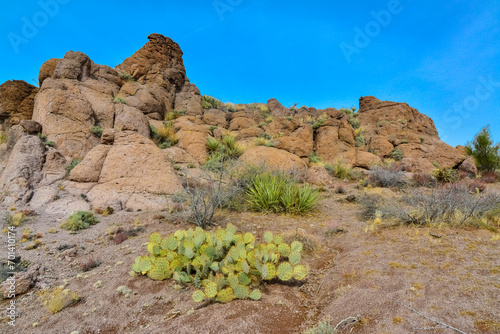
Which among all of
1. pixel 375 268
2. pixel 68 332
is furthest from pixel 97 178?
pixel 375 268

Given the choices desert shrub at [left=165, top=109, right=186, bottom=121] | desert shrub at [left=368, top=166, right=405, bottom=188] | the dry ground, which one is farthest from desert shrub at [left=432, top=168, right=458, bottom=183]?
desert shrub at [left=165, top=109, right=186, bottom=121]

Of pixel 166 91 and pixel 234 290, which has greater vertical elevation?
pixel 166 91

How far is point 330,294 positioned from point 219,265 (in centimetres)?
133

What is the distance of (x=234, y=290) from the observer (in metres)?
2.58

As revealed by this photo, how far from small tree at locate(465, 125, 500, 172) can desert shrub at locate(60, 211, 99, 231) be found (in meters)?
18.7

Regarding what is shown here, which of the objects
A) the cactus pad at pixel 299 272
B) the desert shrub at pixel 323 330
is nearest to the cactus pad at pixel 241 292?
the cactus pad at pixel 299 272

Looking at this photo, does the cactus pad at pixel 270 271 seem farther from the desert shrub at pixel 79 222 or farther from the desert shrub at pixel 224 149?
the desert shrub at pixel 224 149

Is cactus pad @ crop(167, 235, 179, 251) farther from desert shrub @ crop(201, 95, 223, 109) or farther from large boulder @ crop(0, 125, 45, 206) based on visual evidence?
desert shrub @ crop(201, 95, 223, 109)

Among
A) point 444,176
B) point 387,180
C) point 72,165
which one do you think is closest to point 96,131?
point 72,165

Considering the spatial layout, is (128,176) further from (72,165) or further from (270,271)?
(270,271)

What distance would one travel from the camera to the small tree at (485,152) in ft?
45.7

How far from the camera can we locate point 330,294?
2.69 m

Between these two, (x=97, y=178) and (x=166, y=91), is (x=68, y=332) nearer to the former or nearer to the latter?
(x=97, y=178)

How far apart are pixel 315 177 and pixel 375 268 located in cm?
803
